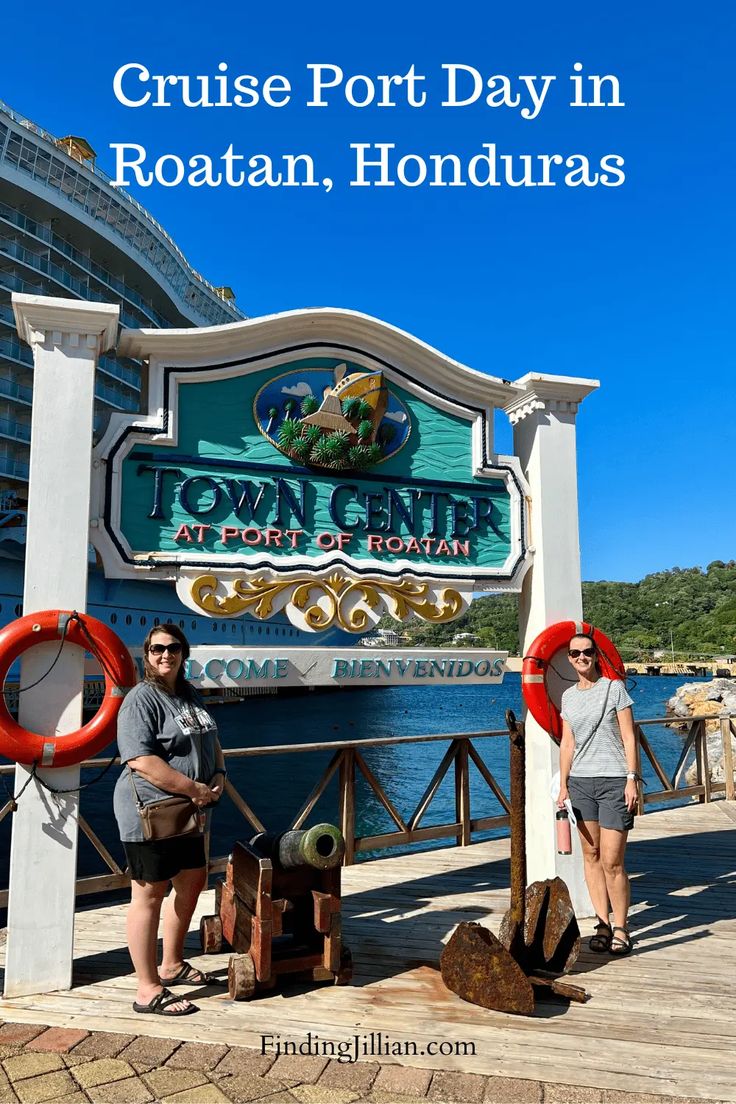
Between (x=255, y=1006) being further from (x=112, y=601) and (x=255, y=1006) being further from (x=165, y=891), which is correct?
(x=112, y=601)

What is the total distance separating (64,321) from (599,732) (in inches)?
133

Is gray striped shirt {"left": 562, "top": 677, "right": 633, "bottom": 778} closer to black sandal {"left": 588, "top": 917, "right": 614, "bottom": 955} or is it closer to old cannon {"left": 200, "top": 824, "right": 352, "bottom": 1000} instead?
black sandal {"left": 588, "top": 917, "right": 614, "bottom": 955}

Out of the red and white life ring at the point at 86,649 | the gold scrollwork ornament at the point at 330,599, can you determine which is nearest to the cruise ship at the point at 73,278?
the gold scrollwork ornament at the point at 330,599

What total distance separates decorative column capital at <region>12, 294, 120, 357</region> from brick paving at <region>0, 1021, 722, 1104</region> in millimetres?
3060

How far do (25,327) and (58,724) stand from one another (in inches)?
77.4

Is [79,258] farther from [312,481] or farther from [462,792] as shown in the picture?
[312,481]

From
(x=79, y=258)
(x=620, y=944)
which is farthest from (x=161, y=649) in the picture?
(x=79, y=258)

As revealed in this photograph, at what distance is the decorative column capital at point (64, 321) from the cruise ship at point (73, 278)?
2295 centimetres

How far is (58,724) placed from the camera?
3.68 meters

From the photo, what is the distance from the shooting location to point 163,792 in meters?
3.23

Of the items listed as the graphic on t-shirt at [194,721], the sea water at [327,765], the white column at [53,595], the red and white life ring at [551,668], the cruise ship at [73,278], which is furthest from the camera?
the cruise ship at [73,278]

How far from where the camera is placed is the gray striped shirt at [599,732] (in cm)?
393

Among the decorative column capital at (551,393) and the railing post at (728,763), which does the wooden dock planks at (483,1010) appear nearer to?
the decorative column capital at (551,393)

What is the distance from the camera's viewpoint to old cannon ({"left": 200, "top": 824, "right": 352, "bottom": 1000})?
131 inches
